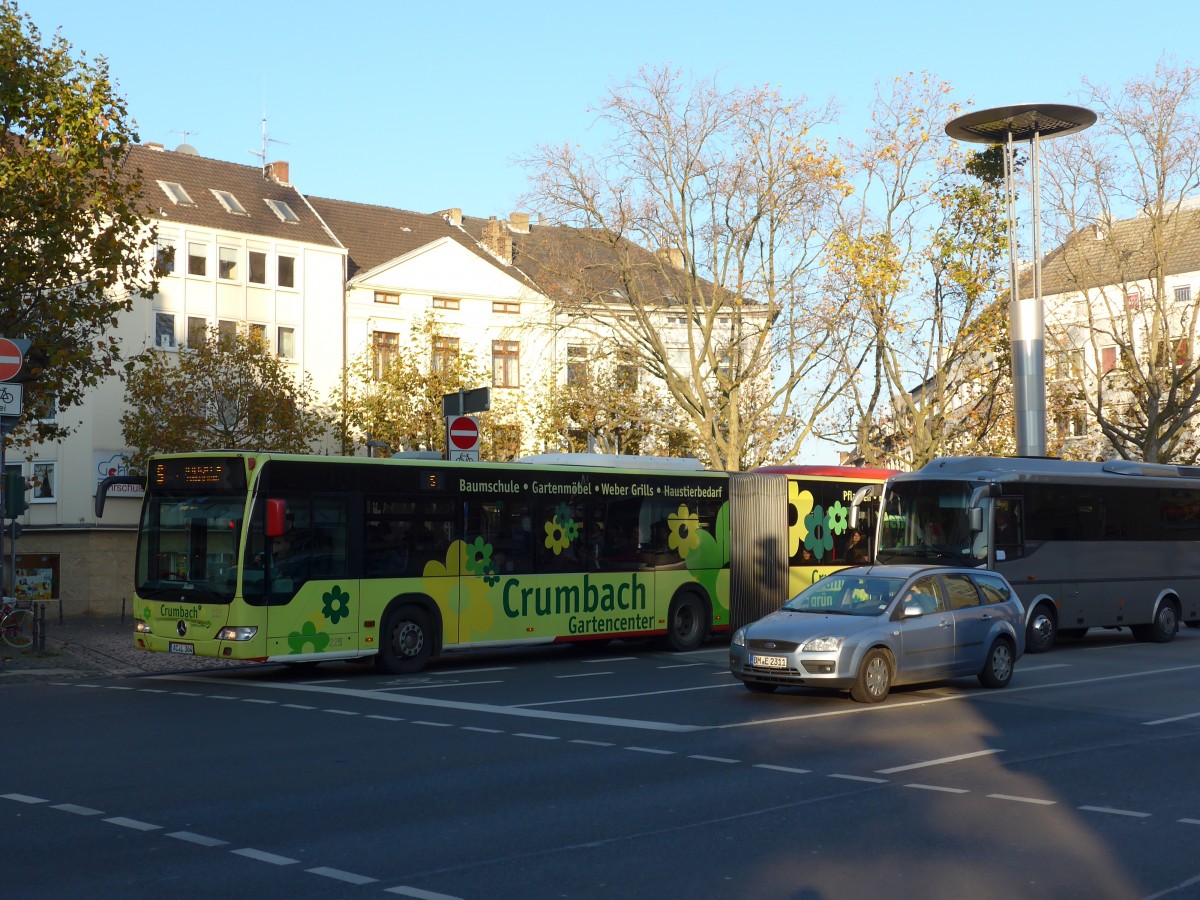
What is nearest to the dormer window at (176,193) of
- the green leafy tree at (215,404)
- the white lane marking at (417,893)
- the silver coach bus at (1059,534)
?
the green leafy tree at (215,404)

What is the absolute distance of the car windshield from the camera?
16.2 metres

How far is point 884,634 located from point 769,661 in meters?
1.35

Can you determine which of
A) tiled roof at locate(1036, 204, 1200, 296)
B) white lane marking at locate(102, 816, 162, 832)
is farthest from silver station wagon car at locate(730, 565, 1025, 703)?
tiled roof at locate(1036, 204, 1200, 296)

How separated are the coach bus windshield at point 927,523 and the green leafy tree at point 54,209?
1348 centimetres

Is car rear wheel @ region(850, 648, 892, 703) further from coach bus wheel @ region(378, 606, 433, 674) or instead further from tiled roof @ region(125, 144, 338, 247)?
tiled roof @ region(125, 144, 338, 247)

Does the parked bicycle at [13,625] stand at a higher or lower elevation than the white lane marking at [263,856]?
higher

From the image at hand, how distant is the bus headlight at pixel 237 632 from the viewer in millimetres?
17656

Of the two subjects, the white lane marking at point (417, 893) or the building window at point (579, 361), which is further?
the building window at point (579, 361)

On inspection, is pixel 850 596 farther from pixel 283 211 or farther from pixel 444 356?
pixel 283 211

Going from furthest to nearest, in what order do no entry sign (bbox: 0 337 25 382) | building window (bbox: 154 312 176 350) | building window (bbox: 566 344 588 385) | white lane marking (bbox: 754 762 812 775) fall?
building window (bbox: 154 312 176 350) → building window (bbox: 566 344 588 385) → no entry sign (bbox: 0 337 25 382) → white lane marking (bbox: 754 762 812 775)

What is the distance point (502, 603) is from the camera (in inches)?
827

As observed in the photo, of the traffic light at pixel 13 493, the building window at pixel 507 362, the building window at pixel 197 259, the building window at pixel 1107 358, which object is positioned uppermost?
the building window at pixel 197 259

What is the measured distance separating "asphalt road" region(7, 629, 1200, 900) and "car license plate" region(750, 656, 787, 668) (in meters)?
0.47

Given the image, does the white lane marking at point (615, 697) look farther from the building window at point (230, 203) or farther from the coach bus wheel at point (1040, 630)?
the building window at point (230, 203)
